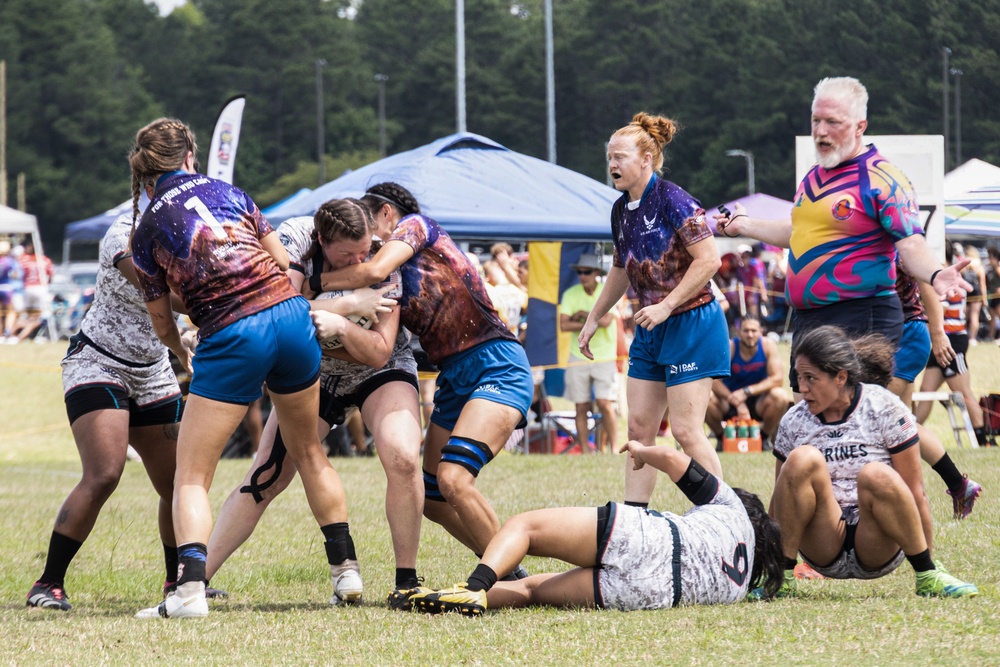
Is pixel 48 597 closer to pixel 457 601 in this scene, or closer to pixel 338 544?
pixel 338 544

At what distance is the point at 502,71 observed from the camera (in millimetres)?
76750

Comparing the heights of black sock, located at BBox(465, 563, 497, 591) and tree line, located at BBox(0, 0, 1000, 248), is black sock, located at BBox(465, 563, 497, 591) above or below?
below

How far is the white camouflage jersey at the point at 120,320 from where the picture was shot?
5.27 m

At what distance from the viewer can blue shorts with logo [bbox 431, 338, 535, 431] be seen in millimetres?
5059

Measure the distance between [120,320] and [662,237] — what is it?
7.62ft

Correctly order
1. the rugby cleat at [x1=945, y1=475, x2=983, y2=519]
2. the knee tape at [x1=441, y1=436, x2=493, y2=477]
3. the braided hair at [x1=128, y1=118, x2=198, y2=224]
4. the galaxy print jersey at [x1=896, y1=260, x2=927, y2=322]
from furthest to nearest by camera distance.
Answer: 1. the galaxy print jersey at [x1=896, y1=260, x2=927, y2=322]
2. the rugby cleat at [x1=945, y1=475, x2=983, y2=519]
3. the knee tape at [x1=441, y1=436, x2=493, y2=477]
4. the braided hair at [x1=128, y1=118, x2=198, y2=224]

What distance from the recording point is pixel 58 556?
528 centimetres

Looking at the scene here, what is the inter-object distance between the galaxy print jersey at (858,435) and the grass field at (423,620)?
43 cm

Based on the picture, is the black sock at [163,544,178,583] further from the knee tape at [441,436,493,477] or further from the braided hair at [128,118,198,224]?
the braided hair at [128,118,198,224]

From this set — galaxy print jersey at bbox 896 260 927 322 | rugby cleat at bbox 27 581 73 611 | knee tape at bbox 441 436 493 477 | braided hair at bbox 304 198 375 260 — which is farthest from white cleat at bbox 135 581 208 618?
galaxy print jersey at bbox 896 260 927 322

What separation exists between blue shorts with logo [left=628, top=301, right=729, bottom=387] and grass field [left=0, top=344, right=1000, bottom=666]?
3.55 feet

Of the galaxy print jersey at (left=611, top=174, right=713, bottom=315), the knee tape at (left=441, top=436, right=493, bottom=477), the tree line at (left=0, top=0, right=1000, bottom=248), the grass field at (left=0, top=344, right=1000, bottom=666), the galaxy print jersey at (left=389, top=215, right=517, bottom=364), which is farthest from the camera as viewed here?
the tree line at (left=0, top=0, right=1000, bottom=248)

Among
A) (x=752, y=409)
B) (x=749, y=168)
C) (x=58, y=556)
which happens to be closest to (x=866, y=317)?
(x=58, y=556)

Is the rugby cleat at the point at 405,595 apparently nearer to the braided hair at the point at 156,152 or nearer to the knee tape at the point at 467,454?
the knee tape at the point at 467,454
